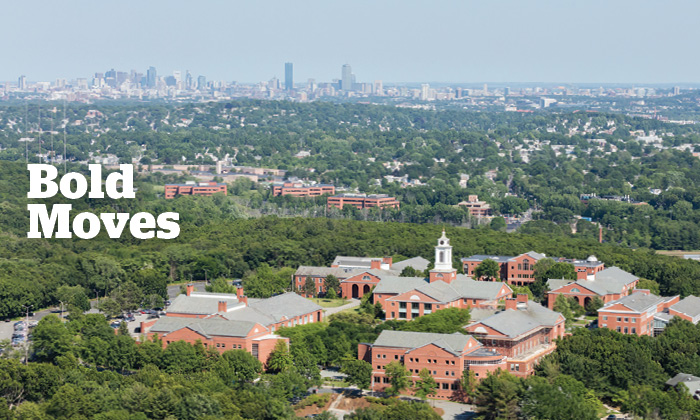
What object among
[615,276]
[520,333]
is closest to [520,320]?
[520,333]

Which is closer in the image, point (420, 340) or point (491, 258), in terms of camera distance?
point (420, 340)

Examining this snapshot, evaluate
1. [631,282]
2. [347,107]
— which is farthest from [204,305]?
[347,107]

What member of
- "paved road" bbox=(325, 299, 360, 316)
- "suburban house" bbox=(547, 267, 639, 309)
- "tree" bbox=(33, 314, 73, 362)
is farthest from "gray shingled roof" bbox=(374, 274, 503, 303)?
"tree" bbox=(33, 314, 73, 362)

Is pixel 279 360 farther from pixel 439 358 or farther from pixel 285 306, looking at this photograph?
pixel 285 306

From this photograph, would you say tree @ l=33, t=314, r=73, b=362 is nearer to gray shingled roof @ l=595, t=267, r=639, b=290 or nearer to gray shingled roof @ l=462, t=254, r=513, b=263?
gray shingled roof @ l=462, t=254, r=513, b=263

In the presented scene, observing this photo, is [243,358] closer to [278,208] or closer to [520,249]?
[520,249]
